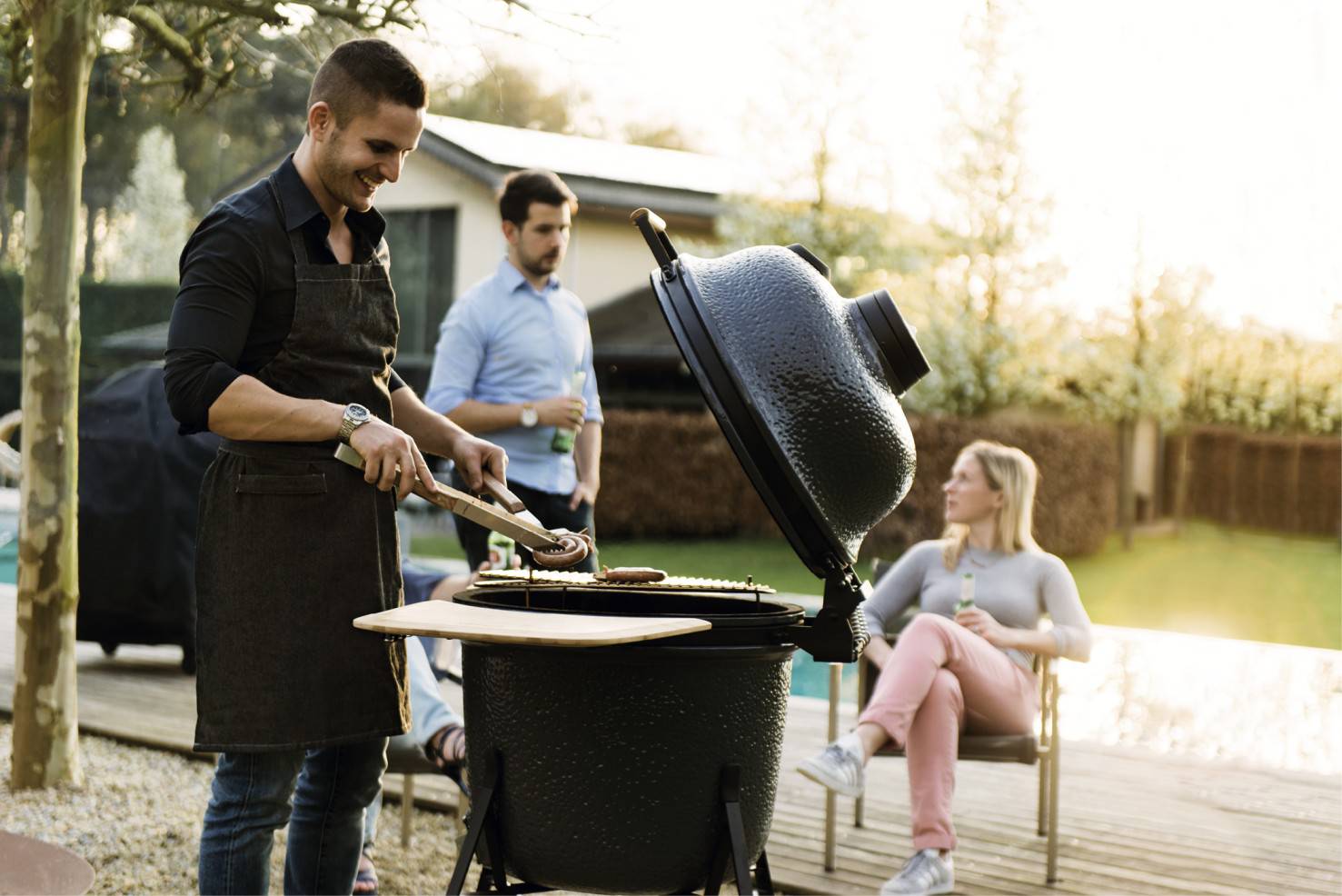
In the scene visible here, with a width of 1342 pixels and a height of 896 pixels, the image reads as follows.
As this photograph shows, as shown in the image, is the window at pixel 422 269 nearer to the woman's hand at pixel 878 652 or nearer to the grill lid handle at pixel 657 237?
the woman's hand at pixel 878 652

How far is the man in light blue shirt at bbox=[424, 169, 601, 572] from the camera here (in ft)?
13.8

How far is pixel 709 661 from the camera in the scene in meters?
2.42

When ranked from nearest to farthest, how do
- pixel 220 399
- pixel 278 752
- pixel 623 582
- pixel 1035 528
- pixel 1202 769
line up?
pixel 220 399, pixel 278 752, pixel 623 582, pixel 1202 769, pixel 1035 528

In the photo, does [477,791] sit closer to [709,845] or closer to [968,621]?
[709,845]

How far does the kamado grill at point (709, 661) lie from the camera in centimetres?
240

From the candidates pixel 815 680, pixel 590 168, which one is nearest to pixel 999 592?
pixel 815 680

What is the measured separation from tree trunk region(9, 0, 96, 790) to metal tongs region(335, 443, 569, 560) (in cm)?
218

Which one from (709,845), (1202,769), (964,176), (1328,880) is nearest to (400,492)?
(709,845)

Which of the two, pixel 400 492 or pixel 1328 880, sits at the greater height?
pixel 400 492

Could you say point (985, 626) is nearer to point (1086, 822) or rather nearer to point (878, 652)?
point (878, 652)

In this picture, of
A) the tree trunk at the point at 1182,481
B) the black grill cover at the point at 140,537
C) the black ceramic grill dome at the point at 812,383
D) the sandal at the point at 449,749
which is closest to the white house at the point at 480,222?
the tree trunk at the point at 1182,481

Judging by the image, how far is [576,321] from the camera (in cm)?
454

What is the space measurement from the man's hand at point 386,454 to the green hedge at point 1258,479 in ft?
67.2

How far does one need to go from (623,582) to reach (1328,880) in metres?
2.44
